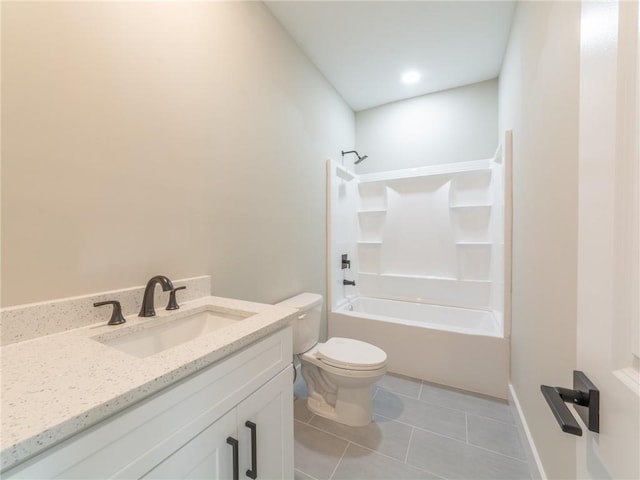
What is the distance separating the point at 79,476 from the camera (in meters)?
0.45

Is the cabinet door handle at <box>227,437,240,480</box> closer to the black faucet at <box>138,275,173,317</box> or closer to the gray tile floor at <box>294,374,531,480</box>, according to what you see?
the black faucet at <box>138,275,173,317</box>

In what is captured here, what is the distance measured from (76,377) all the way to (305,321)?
132 centimetres

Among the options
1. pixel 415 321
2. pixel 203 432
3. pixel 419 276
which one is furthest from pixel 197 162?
pixel 419 276

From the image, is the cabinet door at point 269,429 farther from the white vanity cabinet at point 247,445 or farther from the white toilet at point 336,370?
the white toilet at point 336,370

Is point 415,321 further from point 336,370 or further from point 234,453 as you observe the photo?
point 234,453

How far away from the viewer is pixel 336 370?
1.58m

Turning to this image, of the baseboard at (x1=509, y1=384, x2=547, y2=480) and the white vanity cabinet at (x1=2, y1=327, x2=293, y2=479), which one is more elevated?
the white vanity cabinet at (x1=2, y1=327, x2=293, y2=479)

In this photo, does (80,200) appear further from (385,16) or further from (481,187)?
(481,187)

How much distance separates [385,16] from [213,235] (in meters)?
1.91

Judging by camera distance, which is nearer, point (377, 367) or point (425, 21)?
point (377, 367)

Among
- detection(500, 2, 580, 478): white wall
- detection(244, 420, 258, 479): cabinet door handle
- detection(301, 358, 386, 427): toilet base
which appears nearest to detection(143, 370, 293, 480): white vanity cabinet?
detection(244, 420, 258, 479): cabinet door handle

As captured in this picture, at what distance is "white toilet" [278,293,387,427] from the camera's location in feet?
5.13

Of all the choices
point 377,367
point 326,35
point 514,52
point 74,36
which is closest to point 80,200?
point 74,36

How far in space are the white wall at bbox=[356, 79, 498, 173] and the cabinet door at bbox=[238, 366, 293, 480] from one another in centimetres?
265
